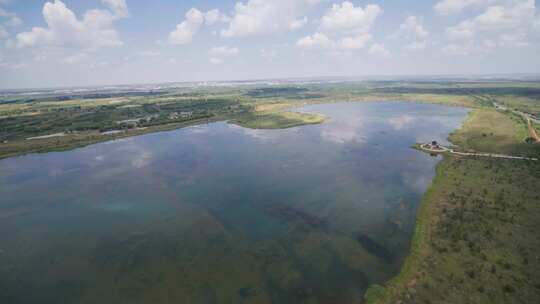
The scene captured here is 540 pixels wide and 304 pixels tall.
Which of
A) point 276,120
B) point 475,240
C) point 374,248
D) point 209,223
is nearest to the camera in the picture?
point 475,240

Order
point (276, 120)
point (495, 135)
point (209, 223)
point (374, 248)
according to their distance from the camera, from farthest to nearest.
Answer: point (276, 120)
point (495, 135)
point (209, 223)
point (374, 248)

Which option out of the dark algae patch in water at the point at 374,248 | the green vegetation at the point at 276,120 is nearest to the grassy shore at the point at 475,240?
the dark algae patch in water at the point at 374,248

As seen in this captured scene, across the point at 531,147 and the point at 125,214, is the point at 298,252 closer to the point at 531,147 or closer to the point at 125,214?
the point at 125,214

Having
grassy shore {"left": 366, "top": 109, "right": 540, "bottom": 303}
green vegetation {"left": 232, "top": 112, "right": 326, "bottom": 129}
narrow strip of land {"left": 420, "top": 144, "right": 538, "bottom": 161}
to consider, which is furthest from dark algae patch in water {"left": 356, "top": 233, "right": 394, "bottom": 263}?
green vegetation {"left": 232, "top": 112, "right": 326, "bottom": 129}

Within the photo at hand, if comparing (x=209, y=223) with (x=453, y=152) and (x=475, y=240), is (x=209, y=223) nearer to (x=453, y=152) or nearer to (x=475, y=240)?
(x=475, y=240)

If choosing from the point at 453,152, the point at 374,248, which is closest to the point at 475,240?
the point at 374,248

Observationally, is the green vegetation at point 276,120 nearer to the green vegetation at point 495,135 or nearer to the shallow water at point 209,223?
the shallow water at point 209,223

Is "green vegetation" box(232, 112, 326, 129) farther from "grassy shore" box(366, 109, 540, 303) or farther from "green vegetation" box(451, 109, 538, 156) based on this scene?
"grassy shore" box(366, 109, 540, 303)
